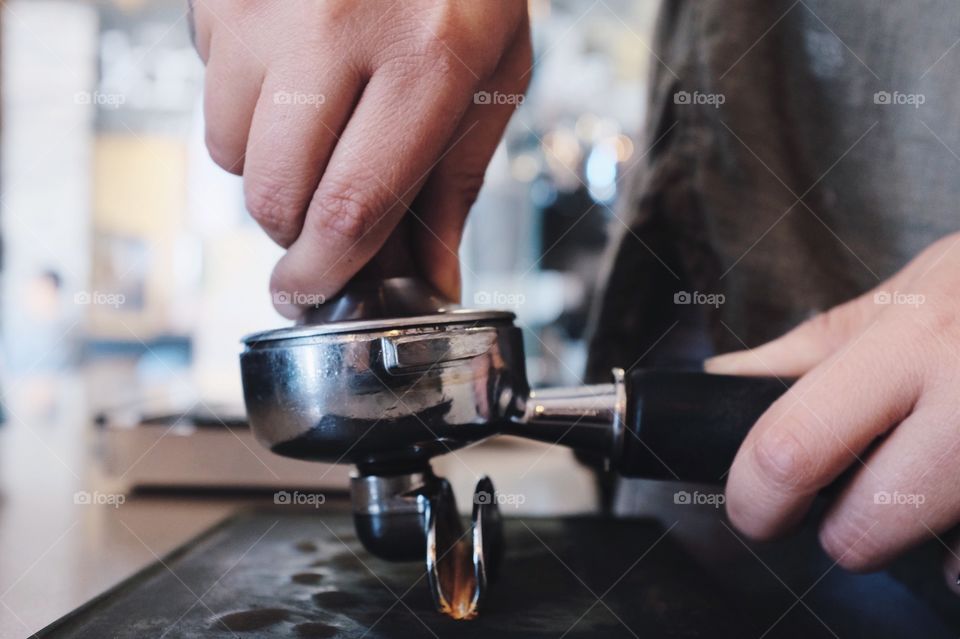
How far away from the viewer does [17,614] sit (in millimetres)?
388

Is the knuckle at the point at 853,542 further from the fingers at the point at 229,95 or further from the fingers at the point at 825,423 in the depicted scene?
the fingers at the point at 229,95

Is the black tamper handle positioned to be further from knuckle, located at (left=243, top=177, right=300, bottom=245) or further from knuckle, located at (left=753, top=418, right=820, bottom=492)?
knuckle, located at (left=243, top=177, right=300, bottom=245)

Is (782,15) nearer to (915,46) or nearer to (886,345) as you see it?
(915,46)

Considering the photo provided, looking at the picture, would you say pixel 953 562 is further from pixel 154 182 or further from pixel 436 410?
pixel 154 182

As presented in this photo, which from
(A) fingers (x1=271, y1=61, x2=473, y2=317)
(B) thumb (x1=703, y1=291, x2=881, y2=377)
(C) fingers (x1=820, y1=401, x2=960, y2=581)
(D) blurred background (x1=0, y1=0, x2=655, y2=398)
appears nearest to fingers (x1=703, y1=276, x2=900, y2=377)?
(B) thumb (x1=703, y1=291, x2=881, y2=377)

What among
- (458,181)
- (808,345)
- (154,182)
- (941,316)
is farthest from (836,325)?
(154,182)

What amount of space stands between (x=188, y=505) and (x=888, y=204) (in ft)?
2.16

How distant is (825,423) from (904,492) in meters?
0.05

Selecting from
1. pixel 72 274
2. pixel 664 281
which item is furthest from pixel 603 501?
pixel 72 274

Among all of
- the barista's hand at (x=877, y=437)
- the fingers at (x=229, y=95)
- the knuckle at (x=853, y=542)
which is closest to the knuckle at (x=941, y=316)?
the barista's hand at (x=877, y=437)

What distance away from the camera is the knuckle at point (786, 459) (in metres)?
0.39

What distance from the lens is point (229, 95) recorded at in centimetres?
43

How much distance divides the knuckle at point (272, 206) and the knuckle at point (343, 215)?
21 millimetres

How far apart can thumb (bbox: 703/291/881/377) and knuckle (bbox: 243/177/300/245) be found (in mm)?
275
